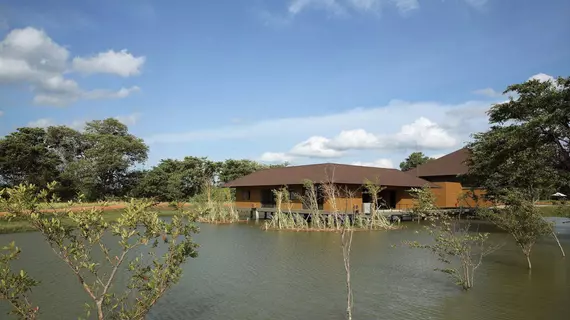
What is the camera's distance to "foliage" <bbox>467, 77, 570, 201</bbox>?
12438 millimetres

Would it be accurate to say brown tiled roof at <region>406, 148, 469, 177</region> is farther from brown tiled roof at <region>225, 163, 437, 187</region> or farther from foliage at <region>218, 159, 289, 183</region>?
foliage at <region>218, 159, 289, 183</region>

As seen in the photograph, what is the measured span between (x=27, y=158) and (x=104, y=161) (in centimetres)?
547

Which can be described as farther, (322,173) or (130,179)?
(130,179)

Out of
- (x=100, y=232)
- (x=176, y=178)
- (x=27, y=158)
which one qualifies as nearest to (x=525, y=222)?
(x=100, y=232)

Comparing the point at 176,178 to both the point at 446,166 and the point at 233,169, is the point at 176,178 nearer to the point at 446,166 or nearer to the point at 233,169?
the point at 233,169

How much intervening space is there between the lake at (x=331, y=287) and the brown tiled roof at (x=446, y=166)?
19.7 meters

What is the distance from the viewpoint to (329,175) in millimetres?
22953

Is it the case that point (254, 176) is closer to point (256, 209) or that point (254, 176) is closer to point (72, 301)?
point (256, 209)

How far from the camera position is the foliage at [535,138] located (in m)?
12.4

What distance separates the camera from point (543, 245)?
47.1 ft

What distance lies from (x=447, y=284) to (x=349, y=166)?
18.6m

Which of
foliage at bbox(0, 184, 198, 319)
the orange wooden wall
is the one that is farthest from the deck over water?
foliage at bbox(0, 184, 198, 319)

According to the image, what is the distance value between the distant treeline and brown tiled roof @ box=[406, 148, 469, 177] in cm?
1539

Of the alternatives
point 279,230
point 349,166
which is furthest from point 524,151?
point 349,166
